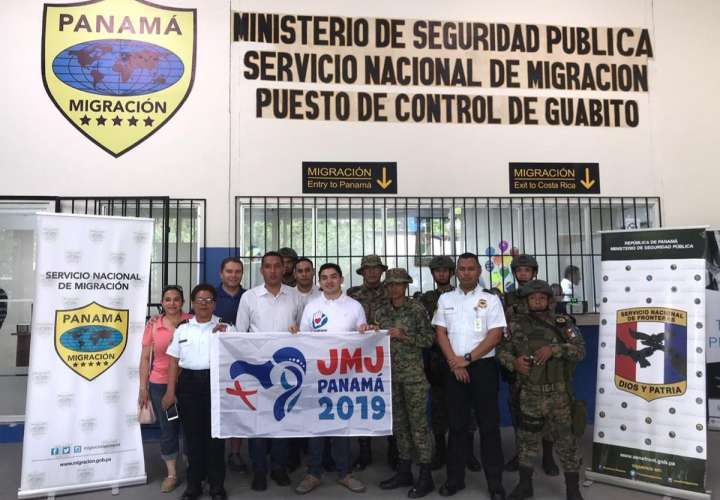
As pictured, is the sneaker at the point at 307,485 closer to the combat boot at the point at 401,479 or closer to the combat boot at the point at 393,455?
the combat boot at the point at 401,479

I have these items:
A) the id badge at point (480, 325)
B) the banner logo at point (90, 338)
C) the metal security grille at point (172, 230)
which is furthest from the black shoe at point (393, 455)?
the metal security grille at point (172, 230)

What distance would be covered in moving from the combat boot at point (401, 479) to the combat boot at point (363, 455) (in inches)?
15.5

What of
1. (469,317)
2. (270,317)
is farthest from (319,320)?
(469,317)

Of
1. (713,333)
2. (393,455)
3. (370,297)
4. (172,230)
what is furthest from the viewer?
(172,230)

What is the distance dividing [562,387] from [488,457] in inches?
25.7

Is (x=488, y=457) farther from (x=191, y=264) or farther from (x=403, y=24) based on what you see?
(x=403, y=24)

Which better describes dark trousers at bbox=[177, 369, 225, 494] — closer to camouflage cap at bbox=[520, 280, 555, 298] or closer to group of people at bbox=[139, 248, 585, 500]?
group of people at bbox=[139, 248, 585, 500]

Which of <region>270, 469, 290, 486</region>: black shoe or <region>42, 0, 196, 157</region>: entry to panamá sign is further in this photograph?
<region>42, 0, 196, 157</region>: entry to panamá sign

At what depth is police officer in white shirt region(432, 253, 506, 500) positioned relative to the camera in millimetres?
3305

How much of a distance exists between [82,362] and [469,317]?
2631 mm

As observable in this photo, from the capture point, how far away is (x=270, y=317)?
3.65m

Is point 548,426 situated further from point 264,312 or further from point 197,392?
point 197,392

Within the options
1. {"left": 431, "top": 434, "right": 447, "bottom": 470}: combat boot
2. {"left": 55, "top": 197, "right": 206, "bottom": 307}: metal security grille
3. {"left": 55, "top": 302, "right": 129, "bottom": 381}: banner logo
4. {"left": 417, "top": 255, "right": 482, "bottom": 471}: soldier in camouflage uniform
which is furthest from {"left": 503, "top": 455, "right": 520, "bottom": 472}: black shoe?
{"left": 55, "top": 197, "right": 206, "bottom": 307}: metal security grille

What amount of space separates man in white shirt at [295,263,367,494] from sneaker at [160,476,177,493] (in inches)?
34.0
